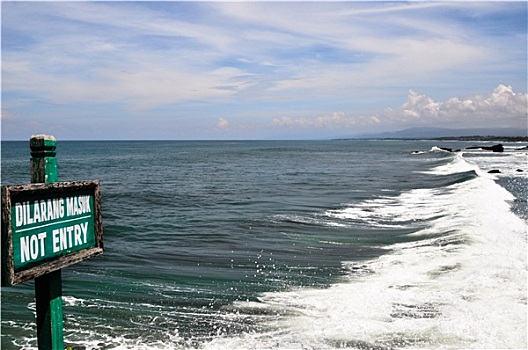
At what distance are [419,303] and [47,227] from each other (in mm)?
7196

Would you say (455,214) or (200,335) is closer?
(200,335)

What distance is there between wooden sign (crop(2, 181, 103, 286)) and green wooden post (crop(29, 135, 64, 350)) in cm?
19

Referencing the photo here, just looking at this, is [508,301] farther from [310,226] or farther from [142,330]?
[310,226]

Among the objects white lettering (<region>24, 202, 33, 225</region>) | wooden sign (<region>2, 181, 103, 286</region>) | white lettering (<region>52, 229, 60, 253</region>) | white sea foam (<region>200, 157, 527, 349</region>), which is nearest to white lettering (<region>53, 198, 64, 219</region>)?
wooden sign (<region>2, 181, 103, 286</region>)

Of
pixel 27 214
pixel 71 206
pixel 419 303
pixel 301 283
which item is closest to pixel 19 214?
pixel 27 214

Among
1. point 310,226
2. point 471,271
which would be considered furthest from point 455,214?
point 471,271

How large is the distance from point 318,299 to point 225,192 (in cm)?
2194

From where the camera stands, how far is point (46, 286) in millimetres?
3643

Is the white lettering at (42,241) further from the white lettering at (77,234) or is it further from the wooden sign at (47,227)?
the white lettering at (77,234)

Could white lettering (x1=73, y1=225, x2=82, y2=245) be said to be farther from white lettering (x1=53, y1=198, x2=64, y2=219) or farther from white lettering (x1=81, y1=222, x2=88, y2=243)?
white lettering (x1=53, y1=198, x2=64, y2=219)

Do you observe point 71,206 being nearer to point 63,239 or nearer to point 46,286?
point 63,239

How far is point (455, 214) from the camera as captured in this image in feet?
61.6

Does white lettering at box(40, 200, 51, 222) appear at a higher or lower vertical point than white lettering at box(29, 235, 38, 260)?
higher

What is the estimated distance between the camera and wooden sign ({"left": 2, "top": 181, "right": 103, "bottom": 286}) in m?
3.14
